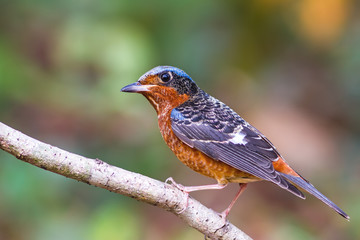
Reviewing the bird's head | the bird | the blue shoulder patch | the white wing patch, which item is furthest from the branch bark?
the bird's head

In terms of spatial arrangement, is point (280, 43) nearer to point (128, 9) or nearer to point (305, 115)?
point (305, 115)

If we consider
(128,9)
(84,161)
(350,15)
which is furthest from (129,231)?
(350,15)

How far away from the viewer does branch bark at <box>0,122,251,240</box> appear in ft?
8.94

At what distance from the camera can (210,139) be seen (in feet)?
13.3

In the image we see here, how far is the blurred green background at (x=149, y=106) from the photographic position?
16.3 feet

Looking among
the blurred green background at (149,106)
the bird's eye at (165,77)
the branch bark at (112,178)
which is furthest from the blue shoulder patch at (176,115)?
the blurred green background at (149,106)

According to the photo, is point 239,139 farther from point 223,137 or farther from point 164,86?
point 164,86

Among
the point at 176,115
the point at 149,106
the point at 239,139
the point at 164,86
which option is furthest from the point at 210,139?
the point at 149,106

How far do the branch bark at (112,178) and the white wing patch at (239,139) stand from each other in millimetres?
806

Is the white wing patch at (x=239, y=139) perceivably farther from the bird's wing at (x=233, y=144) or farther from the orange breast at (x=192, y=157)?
the orange breast at (x=192, y=157)

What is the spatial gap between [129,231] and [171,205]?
1470 millimetres

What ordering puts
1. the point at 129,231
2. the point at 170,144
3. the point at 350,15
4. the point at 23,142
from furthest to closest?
the point at 350,15 < the point at 129,231 < the point at 170,144 < the point at 23,142

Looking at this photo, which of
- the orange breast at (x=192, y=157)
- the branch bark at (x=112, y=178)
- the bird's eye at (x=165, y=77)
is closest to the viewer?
the branch bark at (x=112, y=178)

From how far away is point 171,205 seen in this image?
10.6 feet
